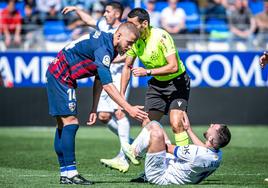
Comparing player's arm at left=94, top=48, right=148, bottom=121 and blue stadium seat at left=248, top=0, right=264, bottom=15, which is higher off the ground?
player's arm at left=94, top=48, right=148, bottom=121

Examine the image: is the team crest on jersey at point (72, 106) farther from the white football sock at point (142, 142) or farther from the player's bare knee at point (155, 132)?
the player's bare knee at point (155, 132)

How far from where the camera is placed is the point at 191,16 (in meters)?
23.2

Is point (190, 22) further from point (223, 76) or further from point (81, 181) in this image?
point (81, 181)

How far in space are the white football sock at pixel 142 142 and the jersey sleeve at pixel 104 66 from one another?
2.59 feet

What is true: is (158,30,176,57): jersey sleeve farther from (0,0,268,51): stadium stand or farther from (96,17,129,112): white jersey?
(0,0,268,51): stadium stand

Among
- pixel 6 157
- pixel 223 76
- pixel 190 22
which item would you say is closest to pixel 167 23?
pixel 190 22

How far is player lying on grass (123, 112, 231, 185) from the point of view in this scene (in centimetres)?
1000

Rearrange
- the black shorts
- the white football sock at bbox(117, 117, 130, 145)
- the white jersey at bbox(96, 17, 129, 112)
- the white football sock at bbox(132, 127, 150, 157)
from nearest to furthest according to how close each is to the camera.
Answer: the white football sock at bbox(132, 127, 150, 157) < the black shorts < the white football sock at bbox(117, 117, 130, 145) < the white jersey at bbox(96, 17, 129, 112)

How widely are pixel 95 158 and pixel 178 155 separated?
429 cm

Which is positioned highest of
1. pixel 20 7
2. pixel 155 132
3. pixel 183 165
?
pixel 20 7

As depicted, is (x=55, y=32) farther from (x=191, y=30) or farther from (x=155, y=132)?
(x=155, y=132)

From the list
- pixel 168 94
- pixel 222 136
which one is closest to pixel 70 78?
pixel 222 136

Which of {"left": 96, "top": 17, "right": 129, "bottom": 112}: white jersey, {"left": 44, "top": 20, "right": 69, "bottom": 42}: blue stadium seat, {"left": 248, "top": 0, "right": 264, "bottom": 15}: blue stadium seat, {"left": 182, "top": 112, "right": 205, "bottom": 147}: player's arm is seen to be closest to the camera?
{"left": 182, "top": 112, "right": 205, "bottom": 147}: player's arm

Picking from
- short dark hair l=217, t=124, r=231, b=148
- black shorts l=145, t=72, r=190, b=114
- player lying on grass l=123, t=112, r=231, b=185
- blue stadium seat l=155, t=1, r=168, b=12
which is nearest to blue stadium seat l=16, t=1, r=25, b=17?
blue stadium seat l=155, t=1, r=168, b=12
